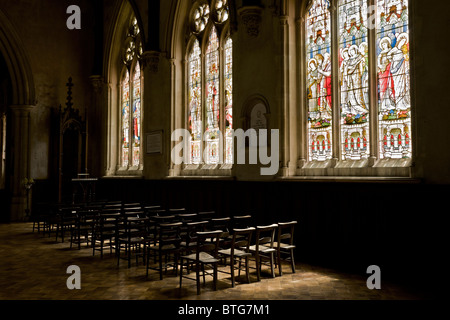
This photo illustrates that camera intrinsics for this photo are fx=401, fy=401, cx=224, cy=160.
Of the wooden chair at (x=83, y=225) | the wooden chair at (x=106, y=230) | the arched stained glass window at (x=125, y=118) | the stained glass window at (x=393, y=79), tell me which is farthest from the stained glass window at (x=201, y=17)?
the wooden chair at (x=106, y=230)

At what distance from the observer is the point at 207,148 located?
38.3ft

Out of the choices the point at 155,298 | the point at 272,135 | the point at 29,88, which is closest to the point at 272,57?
the point at 272,135

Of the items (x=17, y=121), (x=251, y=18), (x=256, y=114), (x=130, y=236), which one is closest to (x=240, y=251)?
(x=130, y=236)

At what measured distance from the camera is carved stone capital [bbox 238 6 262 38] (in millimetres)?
9258

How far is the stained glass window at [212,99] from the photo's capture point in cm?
1139

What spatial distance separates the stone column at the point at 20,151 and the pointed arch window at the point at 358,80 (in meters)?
11.1

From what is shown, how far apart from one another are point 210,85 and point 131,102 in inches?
191

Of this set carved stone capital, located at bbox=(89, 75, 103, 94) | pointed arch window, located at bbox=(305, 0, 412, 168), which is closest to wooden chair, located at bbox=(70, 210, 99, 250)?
pointed arch window, located at bbox=(305, 0, 412, 168)

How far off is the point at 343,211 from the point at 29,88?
41.8 feet

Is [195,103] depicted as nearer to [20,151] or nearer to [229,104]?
[229,104]

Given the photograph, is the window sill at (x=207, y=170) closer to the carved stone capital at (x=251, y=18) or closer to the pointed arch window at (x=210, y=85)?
the pointed arch window at (x=210, y=85)

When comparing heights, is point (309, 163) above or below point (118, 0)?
below

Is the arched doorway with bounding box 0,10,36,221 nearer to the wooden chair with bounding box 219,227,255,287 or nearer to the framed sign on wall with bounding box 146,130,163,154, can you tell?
the framed sign on wall with bounding box 146,130,163,154

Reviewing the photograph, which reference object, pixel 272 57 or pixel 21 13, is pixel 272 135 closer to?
pixel 272 57
